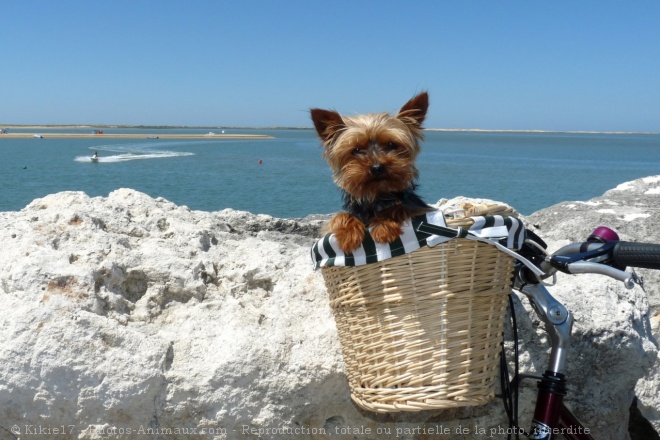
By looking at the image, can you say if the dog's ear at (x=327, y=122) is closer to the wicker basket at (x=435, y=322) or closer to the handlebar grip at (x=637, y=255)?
the wicker basket at (x=435, y=322)

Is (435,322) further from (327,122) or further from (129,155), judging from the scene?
(129,155)

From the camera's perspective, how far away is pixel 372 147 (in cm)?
310

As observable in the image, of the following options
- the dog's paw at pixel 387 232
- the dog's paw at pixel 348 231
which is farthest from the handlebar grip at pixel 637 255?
the dog's paw at pixel 348 231

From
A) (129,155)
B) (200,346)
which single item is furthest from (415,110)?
(129,155)

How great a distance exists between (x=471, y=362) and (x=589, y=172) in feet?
154

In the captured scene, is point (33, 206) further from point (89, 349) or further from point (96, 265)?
point (89, 349)

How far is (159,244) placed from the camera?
3.86m

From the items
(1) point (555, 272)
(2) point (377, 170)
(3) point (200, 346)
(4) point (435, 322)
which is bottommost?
(3) point (200, 346)

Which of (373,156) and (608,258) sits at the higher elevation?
(373,156)

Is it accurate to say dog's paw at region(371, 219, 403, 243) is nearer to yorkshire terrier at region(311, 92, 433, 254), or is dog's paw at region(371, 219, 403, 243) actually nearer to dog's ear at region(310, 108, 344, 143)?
yorkshire terrier at region(311, 92, 433, 254)

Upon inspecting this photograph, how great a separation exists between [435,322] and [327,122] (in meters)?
1.12

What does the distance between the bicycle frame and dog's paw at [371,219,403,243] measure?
0.66m

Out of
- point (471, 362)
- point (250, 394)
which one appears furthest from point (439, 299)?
point (250, 394)

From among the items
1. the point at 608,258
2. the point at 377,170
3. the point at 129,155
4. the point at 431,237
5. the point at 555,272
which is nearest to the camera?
the point at 608,258
